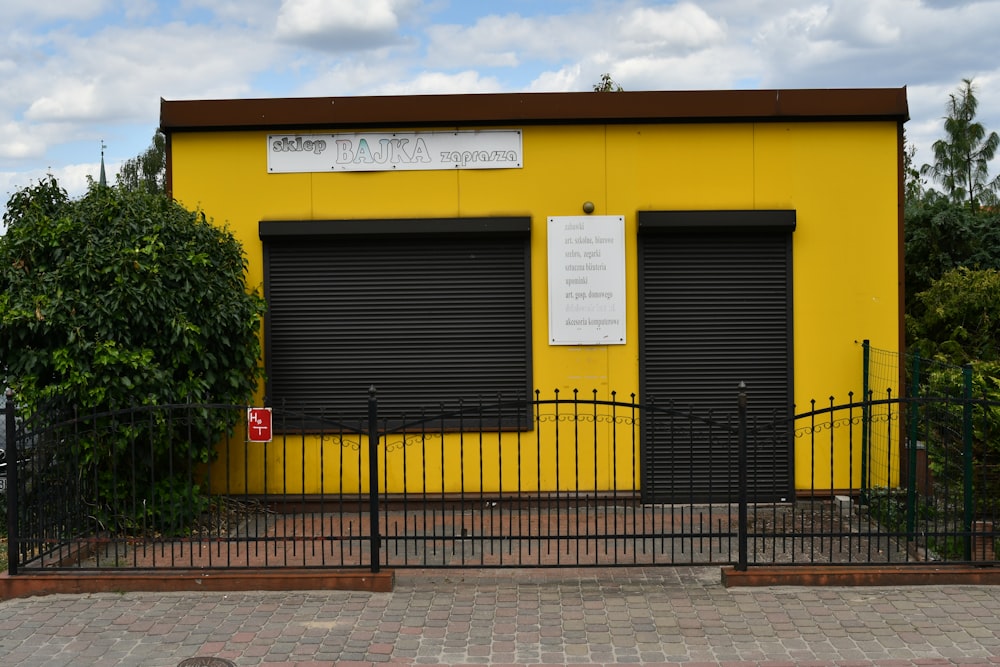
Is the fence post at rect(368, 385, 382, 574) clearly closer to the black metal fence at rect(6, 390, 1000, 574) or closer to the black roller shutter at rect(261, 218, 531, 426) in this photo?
the black metal fence at rect(6, 390, 1000, 574)

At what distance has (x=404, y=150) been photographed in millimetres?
10289

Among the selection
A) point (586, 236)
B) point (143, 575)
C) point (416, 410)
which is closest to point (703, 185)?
point (586, 236)

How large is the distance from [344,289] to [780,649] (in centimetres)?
615

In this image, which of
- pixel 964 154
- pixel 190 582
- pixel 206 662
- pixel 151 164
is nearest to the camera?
pixel 206 662

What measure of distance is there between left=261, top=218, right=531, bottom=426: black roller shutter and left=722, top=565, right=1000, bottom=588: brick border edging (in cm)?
368

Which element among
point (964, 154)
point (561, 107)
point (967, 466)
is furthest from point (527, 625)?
point (964, 154)

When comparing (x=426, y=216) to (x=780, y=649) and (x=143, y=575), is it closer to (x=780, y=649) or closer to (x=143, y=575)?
(x=143, y=575)

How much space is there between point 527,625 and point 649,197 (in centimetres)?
531

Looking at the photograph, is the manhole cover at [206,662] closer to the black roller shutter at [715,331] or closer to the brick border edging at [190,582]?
the brick border edging at [190,582]

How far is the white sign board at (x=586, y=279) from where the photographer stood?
33.8ft

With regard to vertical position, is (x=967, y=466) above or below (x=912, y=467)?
above

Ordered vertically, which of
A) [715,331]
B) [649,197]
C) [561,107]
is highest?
[561,107]

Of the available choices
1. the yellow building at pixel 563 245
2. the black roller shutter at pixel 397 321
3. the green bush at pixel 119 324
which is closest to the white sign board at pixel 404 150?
the yellow building at pixel 563 245

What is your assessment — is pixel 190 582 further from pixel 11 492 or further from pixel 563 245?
pixel 563 245
